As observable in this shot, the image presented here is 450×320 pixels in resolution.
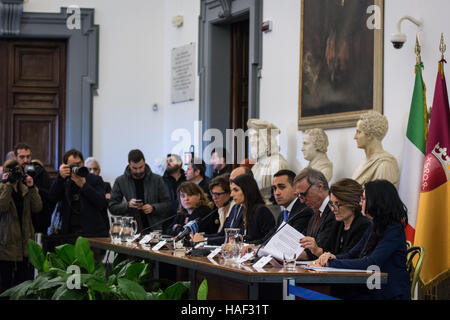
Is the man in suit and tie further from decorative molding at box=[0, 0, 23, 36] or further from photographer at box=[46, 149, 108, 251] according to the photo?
decorative molding at box=[0, 0, 23, 36]

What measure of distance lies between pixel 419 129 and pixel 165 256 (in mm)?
2154

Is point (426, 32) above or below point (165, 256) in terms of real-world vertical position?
above

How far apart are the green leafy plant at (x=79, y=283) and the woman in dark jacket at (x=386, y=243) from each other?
4.23 feet

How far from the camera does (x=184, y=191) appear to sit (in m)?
6.82

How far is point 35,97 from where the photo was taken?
36.9 ft

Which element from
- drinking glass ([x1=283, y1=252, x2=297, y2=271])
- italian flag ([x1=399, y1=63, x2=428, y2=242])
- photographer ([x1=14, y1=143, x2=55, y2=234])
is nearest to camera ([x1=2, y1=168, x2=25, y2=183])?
photographer ([x1=14, y1=143, x2=55, y2=234])

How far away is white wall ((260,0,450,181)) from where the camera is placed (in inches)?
249

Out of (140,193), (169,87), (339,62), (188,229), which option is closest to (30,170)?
(140,193)

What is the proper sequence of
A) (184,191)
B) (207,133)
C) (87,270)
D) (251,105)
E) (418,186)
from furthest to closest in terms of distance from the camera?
(207,133) < (251,105) < (184,191) < (418,186) < (87,270)

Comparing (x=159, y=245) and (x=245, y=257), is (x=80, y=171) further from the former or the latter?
(x=245, y=257)

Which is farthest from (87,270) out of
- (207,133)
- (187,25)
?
(187,25)

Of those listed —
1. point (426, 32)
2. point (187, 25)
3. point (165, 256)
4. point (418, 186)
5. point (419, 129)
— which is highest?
point (187, 25)

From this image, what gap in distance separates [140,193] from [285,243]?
12.0ft
